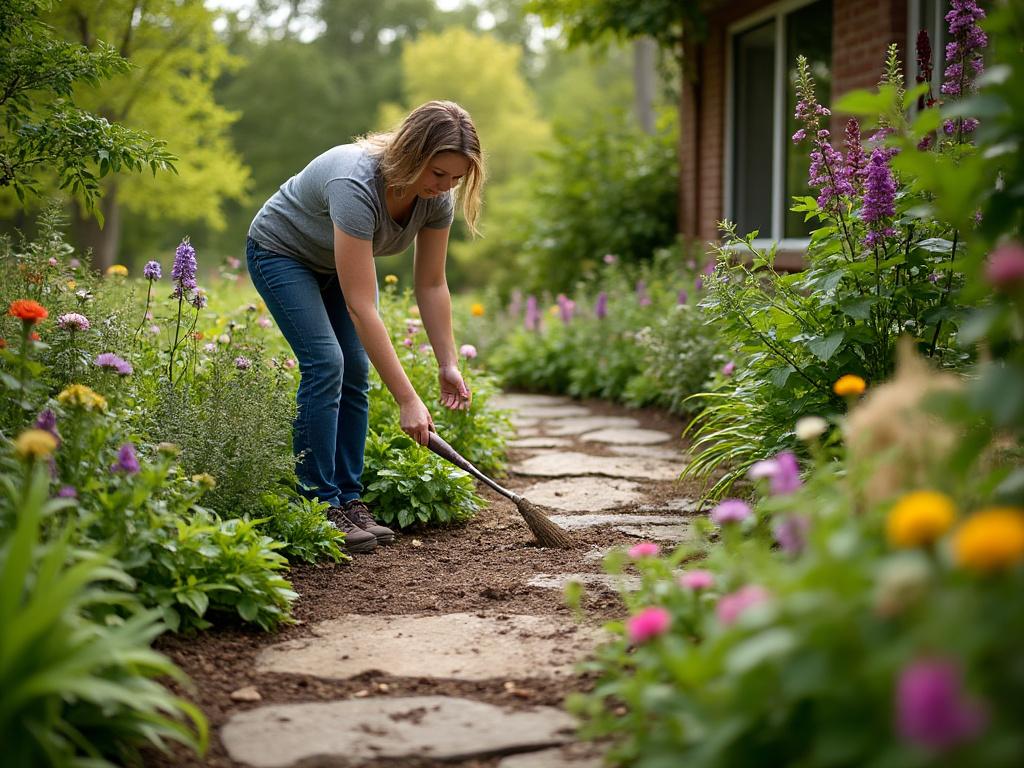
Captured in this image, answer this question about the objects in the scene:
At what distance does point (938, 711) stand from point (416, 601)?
194 centimetres

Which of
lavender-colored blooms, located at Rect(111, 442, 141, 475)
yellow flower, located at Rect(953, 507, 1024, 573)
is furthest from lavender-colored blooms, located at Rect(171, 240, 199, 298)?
yellow flower, located at Rect(953, 507, 1024, 573)

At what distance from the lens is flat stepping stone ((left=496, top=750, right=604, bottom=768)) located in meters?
1.63

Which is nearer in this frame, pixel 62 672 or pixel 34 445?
pixel 62 672

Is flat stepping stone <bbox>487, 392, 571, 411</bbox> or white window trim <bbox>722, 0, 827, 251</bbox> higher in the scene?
white window trim <bbox>722, 0, 827, 251</bbox>

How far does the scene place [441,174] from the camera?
9.59 feet

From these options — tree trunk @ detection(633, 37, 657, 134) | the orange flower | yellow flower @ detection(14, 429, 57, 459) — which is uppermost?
tree trunk @ detection(633, 37, 657, 134)

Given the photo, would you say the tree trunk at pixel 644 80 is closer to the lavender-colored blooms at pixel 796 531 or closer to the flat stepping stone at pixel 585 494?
the flat stepping stone at pixel 585 494

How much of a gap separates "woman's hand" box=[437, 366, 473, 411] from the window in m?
4.03

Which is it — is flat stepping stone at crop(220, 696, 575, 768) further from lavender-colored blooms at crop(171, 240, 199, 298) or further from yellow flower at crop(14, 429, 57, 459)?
lavender-colored blooms at crop(171, 240, 199, 298)

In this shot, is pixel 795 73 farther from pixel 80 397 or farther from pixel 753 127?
pixel 80 397

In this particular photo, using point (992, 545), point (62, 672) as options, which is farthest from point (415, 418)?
point (992, 545)

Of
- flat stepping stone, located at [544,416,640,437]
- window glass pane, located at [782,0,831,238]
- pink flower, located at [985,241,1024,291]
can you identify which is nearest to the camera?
pink flower, located at [985,241,1024,291]

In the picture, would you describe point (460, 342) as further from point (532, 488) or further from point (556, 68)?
point (556, 68)

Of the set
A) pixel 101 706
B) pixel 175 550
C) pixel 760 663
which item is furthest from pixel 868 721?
pixel 175 550
